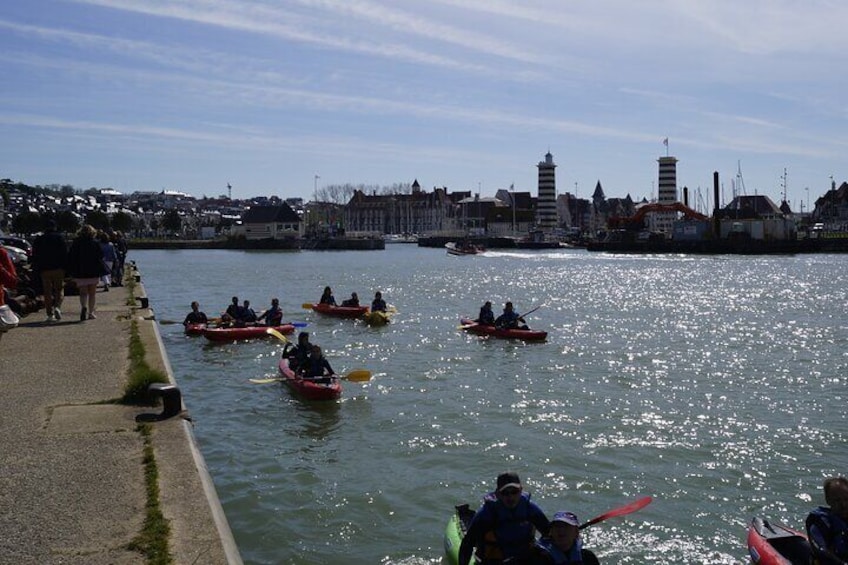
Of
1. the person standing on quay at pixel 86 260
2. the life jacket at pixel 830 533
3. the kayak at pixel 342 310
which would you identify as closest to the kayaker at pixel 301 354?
the person standing on quay at pixel 86 260

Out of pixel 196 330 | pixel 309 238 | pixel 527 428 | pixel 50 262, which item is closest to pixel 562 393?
pixel 527 428

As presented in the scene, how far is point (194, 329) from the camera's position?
99.3ft

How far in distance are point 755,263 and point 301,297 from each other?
2486 inches

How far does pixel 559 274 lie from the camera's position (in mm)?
81312

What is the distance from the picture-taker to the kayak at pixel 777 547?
9.27 metres

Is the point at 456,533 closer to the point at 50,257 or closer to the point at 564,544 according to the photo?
the point at 564,544

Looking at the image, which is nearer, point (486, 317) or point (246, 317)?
point (246, 317)

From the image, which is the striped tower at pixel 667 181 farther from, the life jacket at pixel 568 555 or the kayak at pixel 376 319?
the life jacket at pixel 568 555

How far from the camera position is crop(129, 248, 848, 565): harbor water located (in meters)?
12.0

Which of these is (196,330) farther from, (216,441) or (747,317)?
(747,317)

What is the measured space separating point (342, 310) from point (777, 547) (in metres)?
30.1

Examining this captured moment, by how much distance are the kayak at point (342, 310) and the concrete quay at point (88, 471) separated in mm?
23461

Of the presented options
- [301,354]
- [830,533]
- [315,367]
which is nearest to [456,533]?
[830,533]

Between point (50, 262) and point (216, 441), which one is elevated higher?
point (50, 262)
